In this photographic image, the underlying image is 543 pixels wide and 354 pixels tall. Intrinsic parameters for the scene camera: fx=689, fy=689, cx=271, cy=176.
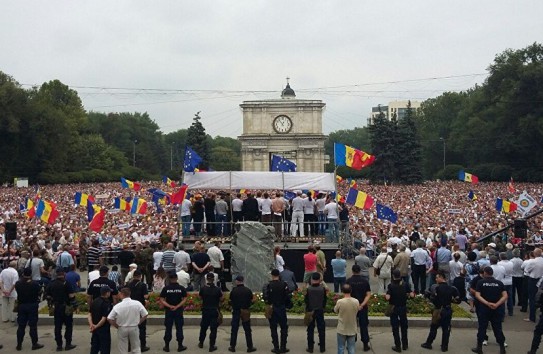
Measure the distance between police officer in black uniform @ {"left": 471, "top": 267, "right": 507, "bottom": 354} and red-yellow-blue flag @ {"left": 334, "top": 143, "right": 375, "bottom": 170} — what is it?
34.5 feet

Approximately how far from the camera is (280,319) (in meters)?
12.2

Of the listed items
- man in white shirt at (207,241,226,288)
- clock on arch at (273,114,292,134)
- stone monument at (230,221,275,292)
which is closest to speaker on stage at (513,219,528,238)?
stone monument at (230,221,275,292)

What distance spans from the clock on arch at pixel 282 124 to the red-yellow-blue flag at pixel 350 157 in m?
54.9

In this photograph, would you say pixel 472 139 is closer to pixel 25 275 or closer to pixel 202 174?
pixel 202 174

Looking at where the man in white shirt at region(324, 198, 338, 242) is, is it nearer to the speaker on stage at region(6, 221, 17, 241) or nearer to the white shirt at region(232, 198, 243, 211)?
the white shirt at region(232, 198, 243, 211)

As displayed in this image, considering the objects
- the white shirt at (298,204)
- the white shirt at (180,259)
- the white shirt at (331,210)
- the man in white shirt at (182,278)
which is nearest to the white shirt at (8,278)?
the man in white shirt at (182,278)

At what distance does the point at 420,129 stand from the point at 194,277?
91.8 meters

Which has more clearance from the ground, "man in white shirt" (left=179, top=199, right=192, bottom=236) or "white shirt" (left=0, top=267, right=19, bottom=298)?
"man in white shirt" (left=179, top=199, right=192, bottom=236)

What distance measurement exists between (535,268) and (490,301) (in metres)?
2.69

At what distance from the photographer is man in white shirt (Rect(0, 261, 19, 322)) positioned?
13.9 m

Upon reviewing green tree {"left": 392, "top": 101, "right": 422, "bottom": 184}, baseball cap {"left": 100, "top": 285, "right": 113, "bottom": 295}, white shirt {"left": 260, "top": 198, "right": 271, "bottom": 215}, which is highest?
green tree {"left": 392, "top": 101, "right": 422, "bottom": 184}

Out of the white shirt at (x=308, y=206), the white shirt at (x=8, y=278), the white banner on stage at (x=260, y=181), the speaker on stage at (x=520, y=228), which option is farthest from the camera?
the white banner on stage at (x=260, y=181)

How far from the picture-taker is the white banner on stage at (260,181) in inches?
840

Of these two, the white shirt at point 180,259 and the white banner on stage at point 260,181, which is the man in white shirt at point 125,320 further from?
the white banner on stage at point 260,181
